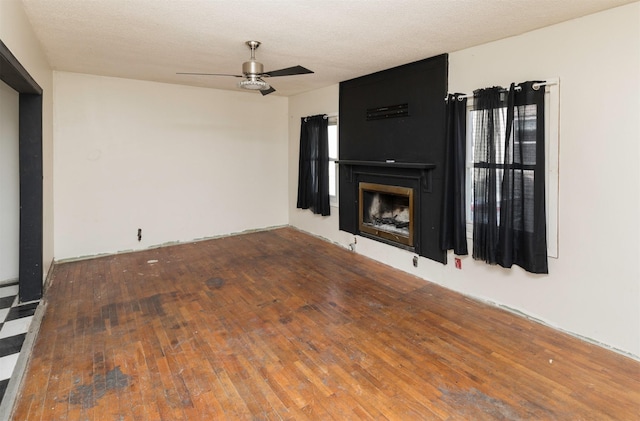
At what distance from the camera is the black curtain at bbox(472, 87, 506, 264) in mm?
3168

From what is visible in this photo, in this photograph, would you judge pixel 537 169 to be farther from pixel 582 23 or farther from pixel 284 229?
pixel 284 229

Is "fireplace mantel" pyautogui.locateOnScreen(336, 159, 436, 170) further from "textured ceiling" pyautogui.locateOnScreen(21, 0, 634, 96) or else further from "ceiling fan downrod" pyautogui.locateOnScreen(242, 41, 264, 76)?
"ceiling fan downrod" pyautogui.locateOnScreen(242, 41, 264, 76)

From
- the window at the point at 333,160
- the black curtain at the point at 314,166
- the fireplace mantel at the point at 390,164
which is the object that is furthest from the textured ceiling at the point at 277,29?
the black curtain at the point at 314,166

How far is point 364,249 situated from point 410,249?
3.02ft

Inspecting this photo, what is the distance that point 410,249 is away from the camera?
4.26 metres

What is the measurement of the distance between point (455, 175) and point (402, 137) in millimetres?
938

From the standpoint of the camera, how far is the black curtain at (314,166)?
5676 mm

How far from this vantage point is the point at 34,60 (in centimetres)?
321

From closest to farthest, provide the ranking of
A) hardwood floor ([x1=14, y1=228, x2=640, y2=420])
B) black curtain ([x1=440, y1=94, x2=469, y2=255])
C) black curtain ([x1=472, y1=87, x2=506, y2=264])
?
hardwood floor ([x1=14, y1=228, x2=640, y2=420])
black curtain ([x1=472, y1=87, x2=506, y2=264])
black curtain ([x1=440, y1=94, x2=469, y2=255])

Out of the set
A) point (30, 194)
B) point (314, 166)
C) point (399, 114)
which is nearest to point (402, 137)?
point (399, 114)

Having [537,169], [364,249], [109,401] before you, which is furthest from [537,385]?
[364,249]

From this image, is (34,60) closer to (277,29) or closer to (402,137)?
(277,29)

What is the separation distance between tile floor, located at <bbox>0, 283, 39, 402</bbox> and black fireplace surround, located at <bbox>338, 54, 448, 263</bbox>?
3745mm

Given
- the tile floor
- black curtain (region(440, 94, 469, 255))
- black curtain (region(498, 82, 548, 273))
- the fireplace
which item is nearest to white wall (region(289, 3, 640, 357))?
black curtain (region(498, 82, 548, 273))
